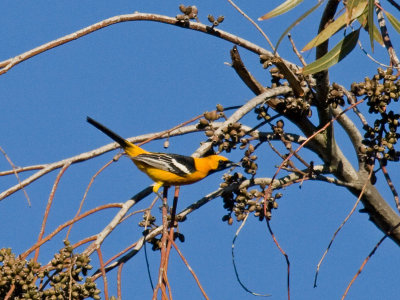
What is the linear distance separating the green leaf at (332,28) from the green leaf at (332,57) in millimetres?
79

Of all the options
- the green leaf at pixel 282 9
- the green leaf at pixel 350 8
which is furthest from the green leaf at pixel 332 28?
the green leaf at pixel 282 9

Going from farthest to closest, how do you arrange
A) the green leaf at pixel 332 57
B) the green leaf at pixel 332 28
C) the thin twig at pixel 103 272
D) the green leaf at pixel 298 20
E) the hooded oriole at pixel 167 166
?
the hooded oriole at pixel 167 166 < the green leaf at pixel 332 57 < the green leaf at pixel 332 28 < the green leaf at pixel 298 20 < the thin twig at pixel 103 272

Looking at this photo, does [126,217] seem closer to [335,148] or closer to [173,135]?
[173,135]

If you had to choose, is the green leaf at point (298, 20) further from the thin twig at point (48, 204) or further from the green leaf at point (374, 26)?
the thin twig at point (48, 204)

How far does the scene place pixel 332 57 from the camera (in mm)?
3562

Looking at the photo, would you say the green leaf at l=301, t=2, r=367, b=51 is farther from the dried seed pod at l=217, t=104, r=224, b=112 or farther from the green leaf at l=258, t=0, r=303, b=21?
the dried seed pod at l=217, t=104, r=224, b=112

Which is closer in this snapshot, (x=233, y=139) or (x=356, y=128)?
(x=233, y=139)

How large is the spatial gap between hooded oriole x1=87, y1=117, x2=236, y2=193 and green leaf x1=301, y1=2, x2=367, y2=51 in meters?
1.48

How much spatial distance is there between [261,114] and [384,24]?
74 centimetres

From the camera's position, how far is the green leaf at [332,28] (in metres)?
3.43

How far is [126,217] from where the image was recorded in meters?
3.36

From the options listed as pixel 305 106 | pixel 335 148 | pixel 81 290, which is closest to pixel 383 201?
pixel 335 148

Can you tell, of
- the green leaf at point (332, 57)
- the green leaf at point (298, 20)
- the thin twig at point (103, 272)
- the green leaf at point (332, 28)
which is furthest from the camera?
the green leaf at point (332, 57)

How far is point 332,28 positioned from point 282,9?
0.25 metres
